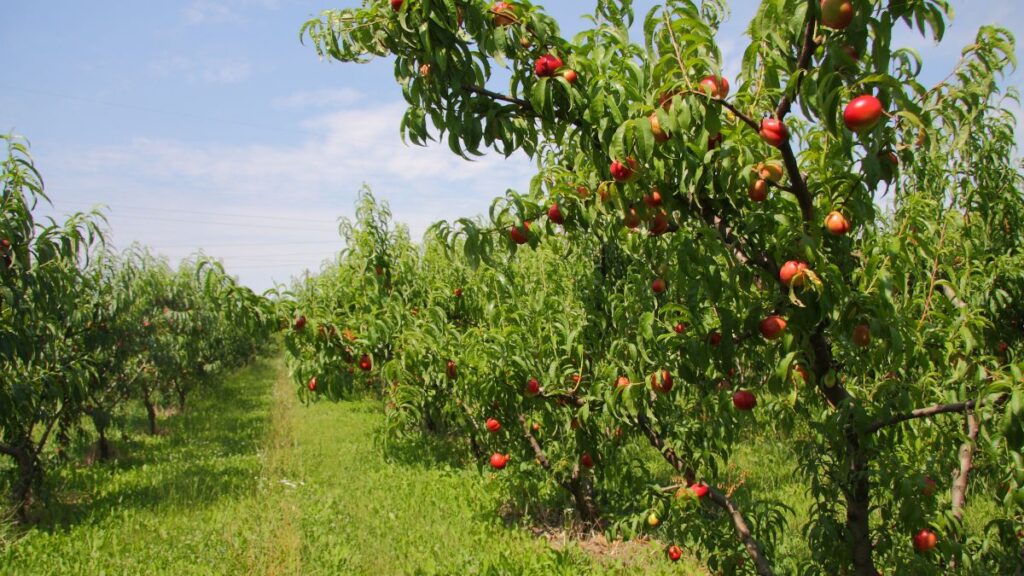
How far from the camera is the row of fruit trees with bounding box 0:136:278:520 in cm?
449

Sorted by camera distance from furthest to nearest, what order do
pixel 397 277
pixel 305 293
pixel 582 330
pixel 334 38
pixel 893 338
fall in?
pixel 397 277, pixel 305 293, pixel 582 330, pixel 334 38, pixel 893 338

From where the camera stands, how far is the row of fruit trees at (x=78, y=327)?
14.7ft

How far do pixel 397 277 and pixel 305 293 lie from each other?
41.9 inches

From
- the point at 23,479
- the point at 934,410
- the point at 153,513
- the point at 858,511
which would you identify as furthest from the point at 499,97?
the point at 23,479

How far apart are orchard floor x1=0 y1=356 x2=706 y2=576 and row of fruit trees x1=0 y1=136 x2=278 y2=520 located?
30.8 inches

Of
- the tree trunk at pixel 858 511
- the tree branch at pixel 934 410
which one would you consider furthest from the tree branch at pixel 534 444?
the tree branch at pixel 934 410

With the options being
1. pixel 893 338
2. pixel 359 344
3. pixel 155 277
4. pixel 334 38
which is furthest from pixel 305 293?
pixel 155 277

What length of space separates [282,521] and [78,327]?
13.6 ft

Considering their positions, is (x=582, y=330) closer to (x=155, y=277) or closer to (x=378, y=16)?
(x=378, y=16)

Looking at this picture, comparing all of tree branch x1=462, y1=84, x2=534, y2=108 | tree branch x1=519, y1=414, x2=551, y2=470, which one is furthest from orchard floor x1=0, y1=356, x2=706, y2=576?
tree branch x1=462, y1=84, x2=534, y2=108

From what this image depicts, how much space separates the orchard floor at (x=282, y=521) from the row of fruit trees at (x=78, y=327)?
2.56 feet

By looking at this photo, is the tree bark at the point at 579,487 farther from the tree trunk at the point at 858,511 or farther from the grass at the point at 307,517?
the tree trunk at the point at 858,511

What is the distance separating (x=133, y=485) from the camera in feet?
25.2

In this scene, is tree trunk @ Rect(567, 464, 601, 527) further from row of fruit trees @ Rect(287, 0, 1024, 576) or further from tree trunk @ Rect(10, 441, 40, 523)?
tree trunk @ Rect(10, 441, 40, 523)
